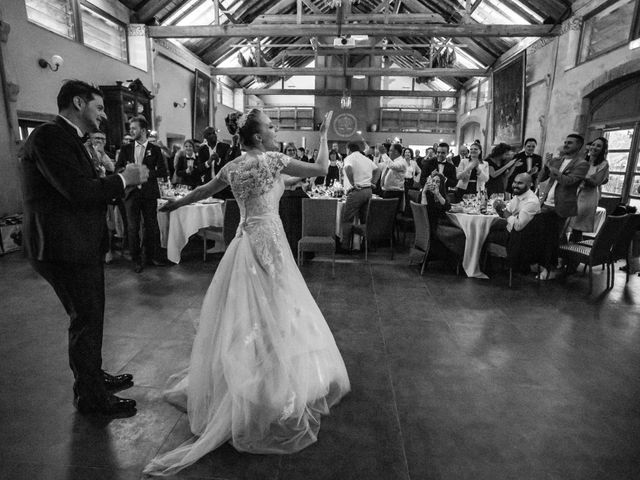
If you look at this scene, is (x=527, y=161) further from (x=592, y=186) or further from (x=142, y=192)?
(x=142, y=192)

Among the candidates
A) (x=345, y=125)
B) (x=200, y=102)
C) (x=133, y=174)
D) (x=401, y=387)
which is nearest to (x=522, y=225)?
(x=401, y=387)

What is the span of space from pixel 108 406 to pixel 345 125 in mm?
16386

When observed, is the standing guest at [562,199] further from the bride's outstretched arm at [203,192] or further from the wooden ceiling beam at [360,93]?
the wooden ceiling beam at [360,93]

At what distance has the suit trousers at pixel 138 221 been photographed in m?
4.21

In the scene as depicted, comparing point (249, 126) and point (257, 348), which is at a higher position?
point (249, 126)

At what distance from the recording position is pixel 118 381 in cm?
210

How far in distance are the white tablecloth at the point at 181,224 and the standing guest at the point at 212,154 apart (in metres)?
1.04

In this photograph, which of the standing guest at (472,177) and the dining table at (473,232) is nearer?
the dining table at (473,232)

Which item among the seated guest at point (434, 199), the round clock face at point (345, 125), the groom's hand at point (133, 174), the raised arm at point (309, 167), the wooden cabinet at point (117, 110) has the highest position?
the round clock face at point (345, 125)

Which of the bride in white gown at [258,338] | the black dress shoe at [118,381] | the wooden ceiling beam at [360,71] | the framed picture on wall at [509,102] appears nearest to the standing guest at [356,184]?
the bride in white gown at [258,338]

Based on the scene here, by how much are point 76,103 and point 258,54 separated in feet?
38.4

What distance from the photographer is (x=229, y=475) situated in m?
1.49

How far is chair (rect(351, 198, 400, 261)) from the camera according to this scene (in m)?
4.70

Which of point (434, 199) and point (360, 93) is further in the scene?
point (360, 93)
